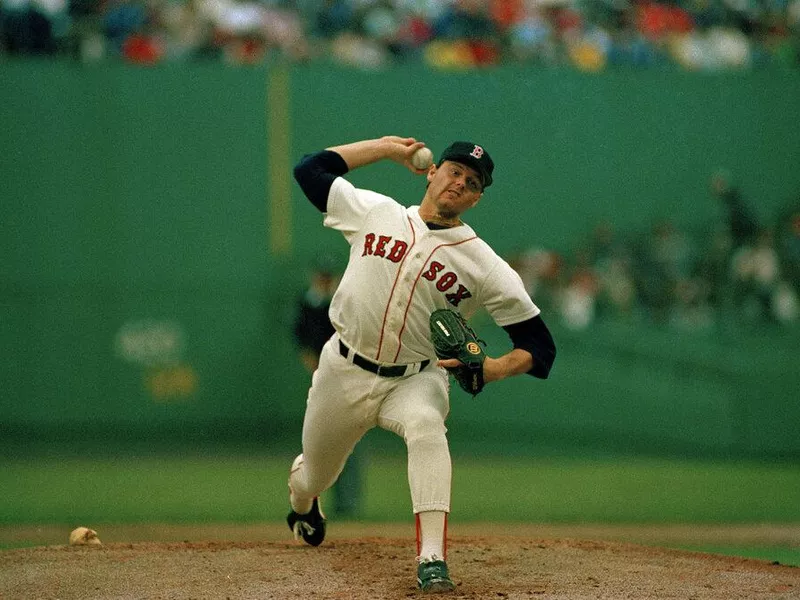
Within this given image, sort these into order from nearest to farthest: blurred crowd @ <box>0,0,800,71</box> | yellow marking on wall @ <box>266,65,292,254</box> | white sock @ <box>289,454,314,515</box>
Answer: white sock @ <box>289,454,314,515</box> → blurred crowd @ <box>0,0,800,71</box> → yellow marking on wall @ <box>266,65,292,254</box>

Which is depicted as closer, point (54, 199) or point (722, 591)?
point (722, 591)

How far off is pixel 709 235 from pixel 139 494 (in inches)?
312

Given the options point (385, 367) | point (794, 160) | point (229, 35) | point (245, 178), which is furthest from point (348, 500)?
point (794, 160)

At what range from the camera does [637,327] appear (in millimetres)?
14117

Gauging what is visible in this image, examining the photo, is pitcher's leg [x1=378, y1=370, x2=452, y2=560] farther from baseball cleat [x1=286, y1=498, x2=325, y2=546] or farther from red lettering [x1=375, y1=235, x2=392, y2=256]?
baseball cleat [x1=286, y1=498, x2=325, y2=546]

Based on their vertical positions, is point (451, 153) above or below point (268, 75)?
below

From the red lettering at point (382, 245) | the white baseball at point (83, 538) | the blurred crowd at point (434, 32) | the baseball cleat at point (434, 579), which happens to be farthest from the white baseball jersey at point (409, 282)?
the blurred crowd at point (434, 32)

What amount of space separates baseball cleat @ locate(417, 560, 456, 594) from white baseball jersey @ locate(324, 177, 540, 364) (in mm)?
970

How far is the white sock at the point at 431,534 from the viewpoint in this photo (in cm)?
529

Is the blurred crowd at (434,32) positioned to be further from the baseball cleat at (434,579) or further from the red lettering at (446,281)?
the baseball cleat at (434,579)

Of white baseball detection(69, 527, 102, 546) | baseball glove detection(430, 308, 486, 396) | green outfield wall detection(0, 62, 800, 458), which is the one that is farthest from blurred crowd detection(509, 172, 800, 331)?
baseball glove detection(430, 308, 486, 396)

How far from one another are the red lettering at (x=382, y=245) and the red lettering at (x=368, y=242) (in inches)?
1.3

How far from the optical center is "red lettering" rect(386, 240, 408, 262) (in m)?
5.55

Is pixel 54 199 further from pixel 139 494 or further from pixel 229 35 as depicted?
pixel 139 494
